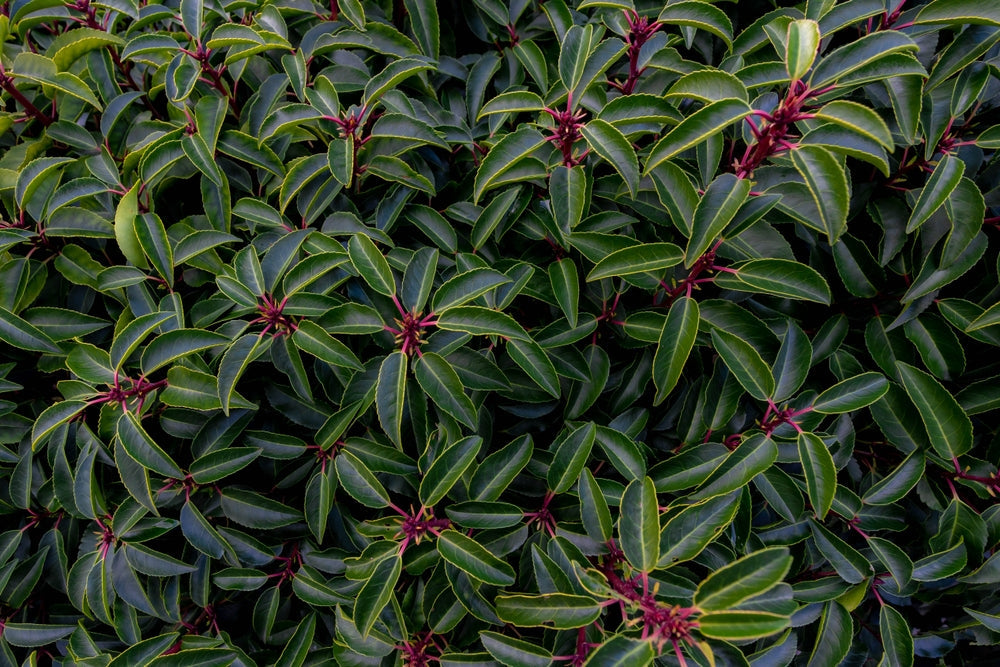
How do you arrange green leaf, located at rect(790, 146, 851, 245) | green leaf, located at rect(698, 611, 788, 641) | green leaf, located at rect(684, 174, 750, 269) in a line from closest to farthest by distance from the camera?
green leaf, located at rect(698, 611, 788, 641) → green leaf, located at rect(790, 146, 851, 245) → green leaf, located at rect(684, 174, 750, 269)

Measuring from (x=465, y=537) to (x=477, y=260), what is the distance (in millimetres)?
620

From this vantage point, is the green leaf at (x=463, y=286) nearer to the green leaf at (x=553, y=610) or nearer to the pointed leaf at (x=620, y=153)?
the pointed leaf at (x=620, y=153)

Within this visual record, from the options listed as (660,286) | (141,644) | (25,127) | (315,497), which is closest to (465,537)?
(315,497)

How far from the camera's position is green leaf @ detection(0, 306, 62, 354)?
1.46 metres

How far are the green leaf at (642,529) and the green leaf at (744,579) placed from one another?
0.37 ft

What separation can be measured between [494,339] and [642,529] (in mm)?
567

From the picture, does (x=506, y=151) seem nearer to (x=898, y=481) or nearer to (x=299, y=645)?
(x=898, y=481)

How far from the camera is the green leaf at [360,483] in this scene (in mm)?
1380

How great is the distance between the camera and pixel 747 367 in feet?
4.31

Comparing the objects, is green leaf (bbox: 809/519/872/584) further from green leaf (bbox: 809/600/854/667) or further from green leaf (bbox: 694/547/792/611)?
green leaf (bbox: 694/547/792/611)

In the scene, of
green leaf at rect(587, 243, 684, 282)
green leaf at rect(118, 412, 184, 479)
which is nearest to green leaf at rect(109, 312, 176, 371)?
green leaf at rect(118, 412, 184, 479)

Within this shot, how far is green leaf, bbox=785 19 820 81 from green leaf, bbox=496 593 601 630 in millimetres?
1001

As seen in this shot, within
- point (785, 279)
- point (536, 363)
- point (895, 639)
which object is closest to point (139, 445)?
point (536, 363)

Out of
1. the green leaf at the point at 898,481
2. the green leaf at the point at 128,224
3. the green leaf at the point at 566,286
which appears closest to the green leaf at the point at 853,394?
the green leaf at the point at 898,481
